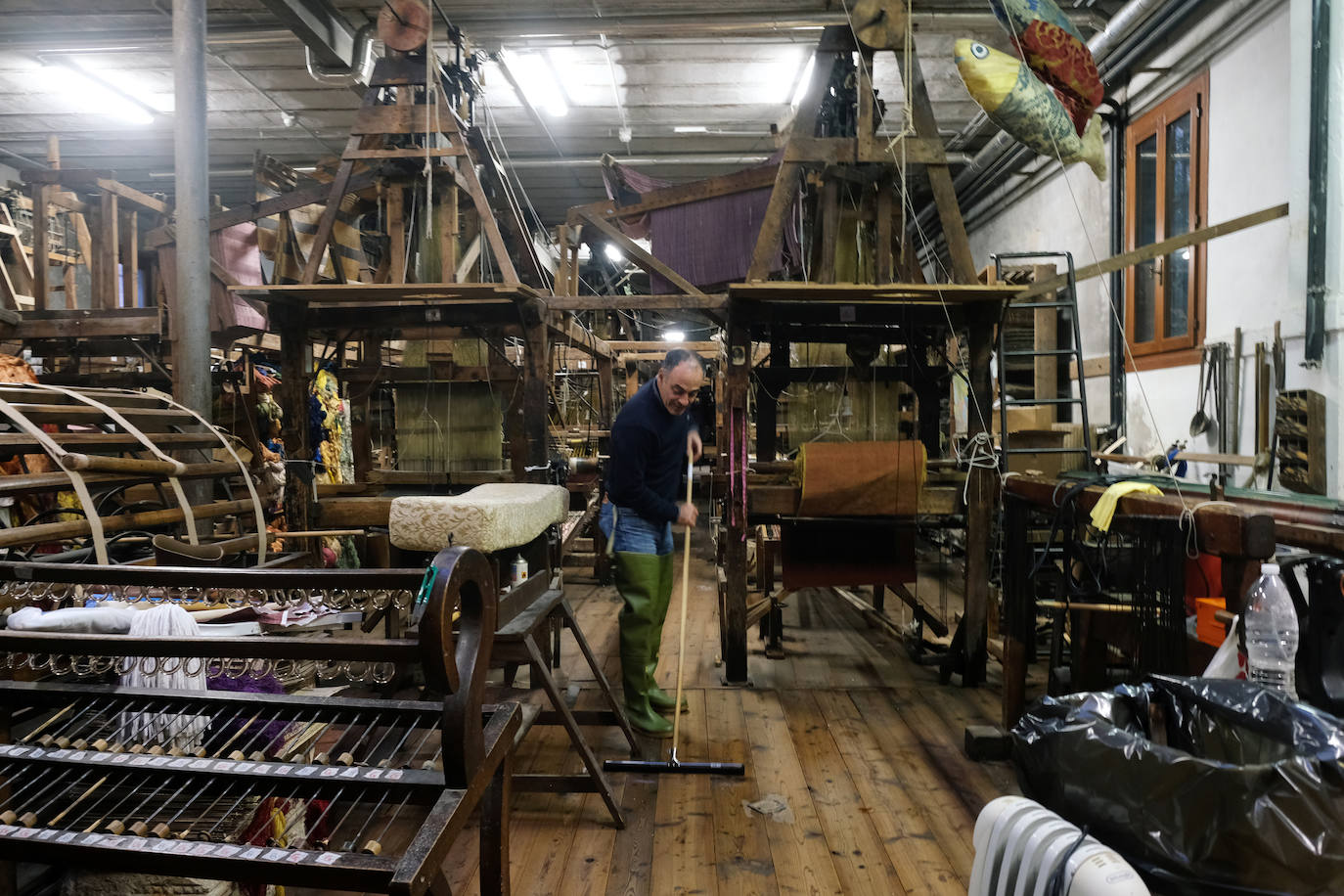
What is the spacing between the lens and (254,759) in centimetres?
177

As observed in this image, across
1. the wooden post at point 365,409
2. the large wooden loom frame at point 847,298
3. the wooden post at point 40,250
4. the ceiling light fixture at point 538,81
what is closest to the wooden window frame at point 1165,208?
the large wooden loom frame at point 847,298

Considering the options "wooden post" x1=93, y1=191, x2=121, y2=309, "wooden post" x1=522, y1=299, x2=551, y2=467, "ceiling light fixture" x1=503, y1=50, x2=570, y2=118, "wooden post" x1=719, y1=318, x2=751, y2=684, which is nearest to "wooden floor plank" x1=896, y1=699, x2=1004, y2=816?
"wooden post" x1=719, y1=318, x2=751, y2=684

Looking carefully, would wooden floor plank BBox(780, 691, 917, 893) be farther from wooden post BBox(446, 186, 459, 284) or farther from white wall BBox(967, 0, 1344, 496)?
wooden post BBox(446, 186, 459, 284)

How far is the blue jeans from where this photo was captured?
12.2ft

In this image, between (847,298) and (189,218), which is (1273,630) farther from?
(189,218)

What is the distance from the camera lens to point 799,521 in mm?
4922

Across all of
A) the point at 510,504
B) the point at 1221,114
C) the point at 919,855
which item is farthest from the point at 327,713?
the point at 1221,114

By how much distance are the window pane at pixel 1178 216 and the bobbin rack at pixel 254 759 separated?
6513mm

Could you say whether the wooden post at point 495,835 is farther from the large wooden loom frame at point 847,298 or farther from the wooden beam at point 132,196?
the wooden beam at point 132,196

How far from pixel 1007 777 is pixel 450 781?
288 cm

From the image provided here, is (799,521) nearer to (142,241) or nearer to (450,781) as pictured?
(450,781)

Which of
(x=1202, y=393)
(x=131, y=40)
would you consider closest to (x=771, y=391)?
(x=1202, y=393)

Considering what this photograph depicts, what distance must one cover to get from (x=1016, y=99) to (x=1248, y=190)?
2.78 meters

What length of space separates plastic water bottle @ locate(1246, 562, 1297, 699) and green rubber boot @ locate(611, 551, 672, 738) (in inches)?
95.8
